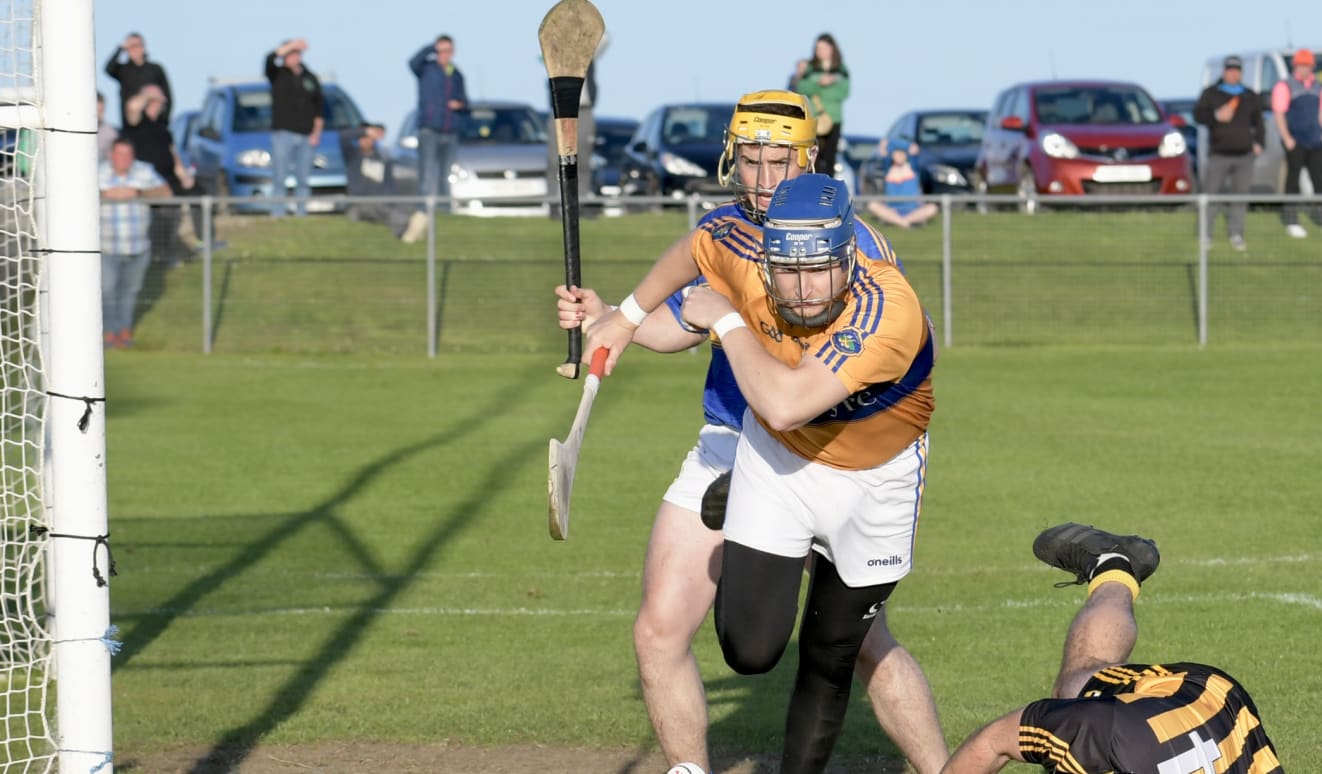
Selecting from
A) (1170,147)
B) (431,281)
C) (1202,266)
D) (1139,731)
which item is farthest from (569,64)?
(1170,147)

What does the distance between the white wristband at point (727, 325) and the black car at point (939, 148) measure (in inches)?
835

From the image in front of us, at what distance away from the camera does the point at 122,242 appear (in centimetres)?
1995

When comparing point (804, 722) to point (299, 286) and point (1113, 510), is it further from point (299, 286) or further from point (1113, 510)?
point (299, 286)

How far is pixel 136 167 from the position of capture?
67.9 ft

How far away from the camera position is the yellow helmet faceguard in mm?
5773

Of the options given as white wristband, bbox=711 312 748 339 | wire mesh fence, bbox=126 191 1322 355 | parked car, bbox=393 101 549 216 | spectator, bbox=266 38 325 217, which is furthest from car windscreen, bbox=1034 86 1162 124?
white wristband, bbox=711 312 748 339

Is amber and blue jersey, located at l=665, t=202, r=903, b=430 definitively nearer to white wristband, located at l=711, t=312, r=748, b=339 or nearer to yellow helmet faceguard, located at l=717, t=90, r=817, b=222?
yellow helmet faceguard, located at l=717, t=90, r=817, b=222

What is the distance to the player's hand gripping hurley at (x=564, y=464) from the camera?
551 cm

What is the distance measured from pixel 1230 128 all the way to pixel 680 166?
682 cm

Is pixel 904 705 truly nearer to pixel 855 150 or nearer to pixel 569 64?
pixel 569 64

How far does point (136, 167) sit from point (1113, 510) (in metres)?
13.0

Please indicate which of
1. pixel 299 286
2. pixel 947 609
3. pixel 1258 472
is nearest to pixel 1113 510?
pixel 1258 472

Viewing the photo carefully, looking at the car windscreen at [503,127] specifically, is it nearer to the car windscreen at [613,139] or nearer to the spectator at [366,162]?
the spectator at [366,162]

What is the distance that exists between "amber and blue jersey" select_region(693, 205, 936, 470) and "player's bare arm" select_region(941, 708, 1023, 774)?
1.00 m
